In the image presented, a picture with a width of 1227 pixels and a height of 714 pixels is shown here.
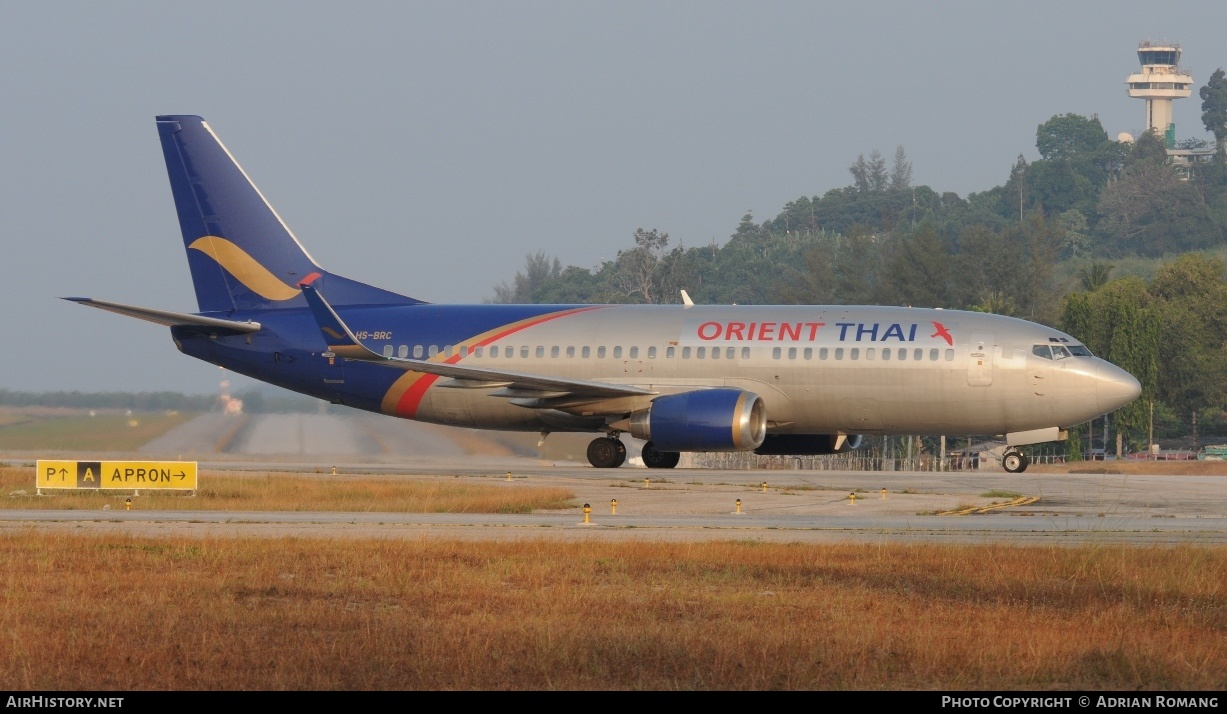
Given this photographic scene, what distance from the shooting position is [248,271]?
1693 inches

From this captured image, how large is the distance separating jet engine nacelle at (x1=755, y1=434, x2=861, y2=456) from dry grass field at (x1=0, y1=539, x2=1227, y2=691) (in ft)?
69.0

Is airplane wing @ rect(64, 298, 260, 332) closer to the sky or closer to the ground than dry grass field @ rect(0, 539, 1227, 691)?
closer to the sky

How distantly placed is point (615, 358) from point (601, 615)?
25.3m

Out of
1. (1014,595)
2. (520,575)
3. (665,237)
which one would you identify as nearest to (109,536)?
(520,575)

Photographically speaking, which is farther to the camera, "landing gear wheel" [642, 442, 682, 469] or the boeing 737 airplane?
"landing gear wheel" [642, 442, 682, 469]

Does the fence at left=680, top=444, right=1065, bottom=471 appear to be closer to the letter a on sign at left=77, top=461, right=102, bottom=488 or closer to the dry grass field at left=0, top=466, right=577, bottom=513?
the dry grass field at left=0, top=466, right=577, bottom=513

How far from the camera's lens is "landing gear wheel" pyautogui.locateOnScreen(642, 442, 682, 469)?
→ 135 feet

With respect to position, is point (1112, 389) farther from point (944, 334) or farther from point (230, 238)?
point (230, 238)

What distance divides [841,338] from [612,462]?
6.50 metres

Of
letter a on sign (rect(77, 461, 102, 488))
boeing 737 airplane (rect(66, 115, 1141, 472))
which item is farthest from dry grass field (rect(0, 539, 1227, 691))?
boeing 737 airplane (rect(66, 115, 1141, 472))

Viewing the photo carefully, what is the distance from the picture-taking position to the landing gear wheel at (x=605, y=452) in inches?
1590

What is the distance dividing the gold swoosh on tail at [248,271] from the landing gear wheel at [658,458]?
10.1 m

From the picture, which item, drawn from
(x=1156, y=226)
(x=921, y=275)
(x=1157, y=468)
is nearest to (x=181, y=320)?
(x=1157, y=468)

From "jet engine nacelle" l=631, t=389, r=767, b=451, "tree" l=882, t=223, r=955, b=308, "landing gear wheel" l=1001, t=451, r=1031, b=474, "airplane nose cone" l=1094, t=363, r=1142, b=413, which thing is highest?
"tree" l=882, t=223, r=955, b=308
